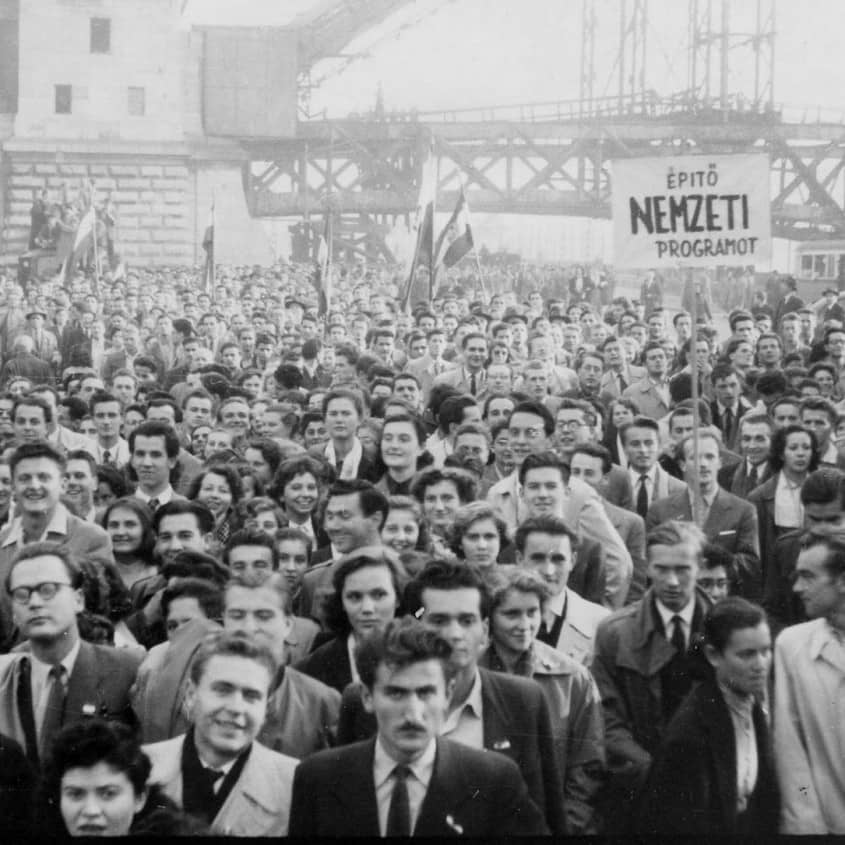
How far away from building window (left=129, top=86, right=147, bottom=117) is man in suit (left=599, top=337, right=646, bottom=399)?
13.0m

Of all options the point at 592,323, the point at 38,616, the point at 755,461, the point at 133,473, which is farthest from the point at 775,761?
the point at 592,323

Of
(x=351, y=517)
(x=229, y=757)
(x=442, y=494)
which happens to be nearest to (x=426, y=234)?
(x=442, y=494)

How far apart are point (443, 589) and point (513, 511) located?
2512 mm

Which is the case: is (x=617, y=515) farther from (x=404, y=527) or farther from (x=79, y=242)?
(x=79, y=242)

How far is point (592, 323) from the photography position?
13.9 meters

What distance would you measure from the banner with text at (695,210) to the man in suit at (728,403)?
2662mm

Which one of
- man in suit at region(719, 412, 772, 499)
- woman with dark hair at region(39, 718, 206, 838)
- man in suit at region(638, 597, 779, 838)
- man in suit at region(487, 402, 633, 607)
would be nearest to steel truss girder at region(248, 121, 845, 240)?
man in suit at region(719, 412, 772, 499)

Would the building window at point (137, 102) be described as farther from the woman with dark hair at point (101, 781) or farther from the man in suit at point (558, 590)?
the woman with dark hair at point (101, 781)

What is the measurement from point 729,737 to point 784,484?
10.3 feet

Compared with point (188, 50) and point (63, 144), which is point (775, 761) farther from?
point (63, 144)

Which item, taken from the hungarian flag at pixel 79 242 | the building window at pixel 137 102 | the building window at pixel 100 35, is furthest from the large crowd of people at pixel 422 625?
the building window at pixel 137 102

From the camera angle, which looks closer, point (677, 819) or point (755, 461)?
point (677, 819)

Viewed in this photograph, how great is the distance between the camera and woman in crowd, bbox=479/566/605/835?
4387 millimetres

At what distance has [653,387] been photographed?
34.7 feet
